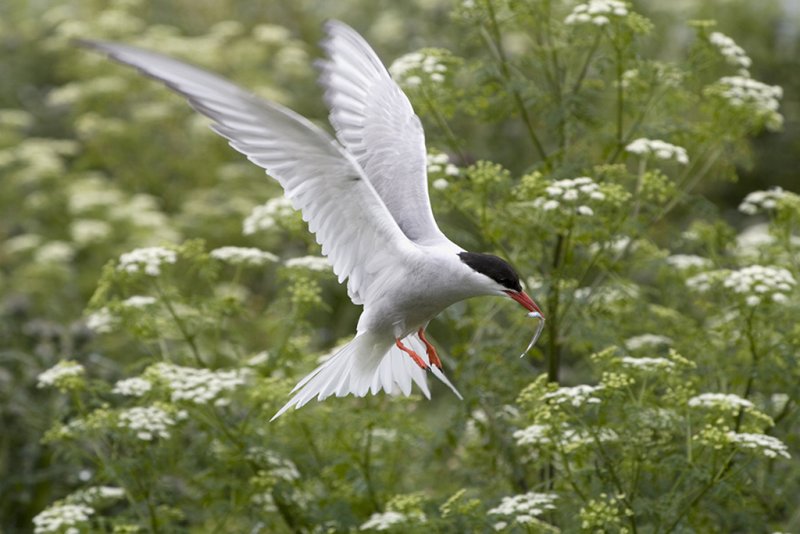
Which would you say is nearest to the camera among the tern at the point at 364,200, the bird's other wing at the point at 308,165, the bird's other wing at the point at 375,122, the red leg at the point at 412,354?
the bird's other wing at the point at 308,165

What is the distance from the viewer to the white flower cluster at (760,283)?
167 inches

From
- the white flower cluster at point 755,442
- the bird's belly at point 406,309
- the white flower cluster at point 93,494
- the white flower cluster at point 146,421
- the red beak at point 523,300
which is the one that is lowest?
the white flower cluster at point 93,494

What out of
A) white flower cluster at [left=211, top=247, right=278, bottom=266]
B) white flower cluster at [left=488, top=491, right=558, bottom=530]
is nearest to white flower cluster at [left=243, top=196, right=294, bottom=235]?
white flower cluster at [left=211, top=247, right=278, bottom=266]

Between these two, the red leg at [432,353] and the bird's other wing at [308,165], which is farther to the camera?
the red leg at [432,353]

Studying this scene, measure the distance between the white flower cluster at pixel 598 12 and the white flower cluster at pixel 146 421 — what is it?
203cm

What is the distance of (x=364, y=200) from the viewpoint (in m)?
3.56

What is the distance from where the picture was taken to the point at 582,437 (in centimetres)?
394

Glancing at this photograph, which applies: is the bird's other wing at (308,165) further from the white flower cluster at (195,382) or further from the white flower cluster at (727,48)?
the white flower cluster at (727,48)

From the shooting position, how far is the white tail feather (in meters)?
3.82

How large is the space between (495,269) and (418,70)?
1.56 metres

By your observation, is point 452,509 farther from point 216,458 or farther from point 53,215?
point 53,215

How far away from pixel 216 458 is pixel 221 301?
1.89 ft

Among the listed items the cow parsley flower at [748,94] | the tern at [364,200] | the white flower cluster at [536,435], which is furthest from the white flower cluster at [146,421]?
the cow parsley flower at [748,94]

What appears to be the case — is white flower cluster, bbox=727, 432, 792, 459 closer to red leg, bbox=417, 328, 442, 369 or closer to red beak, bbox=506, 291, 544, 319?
red beak, bbox=506, 291, 544, 319
